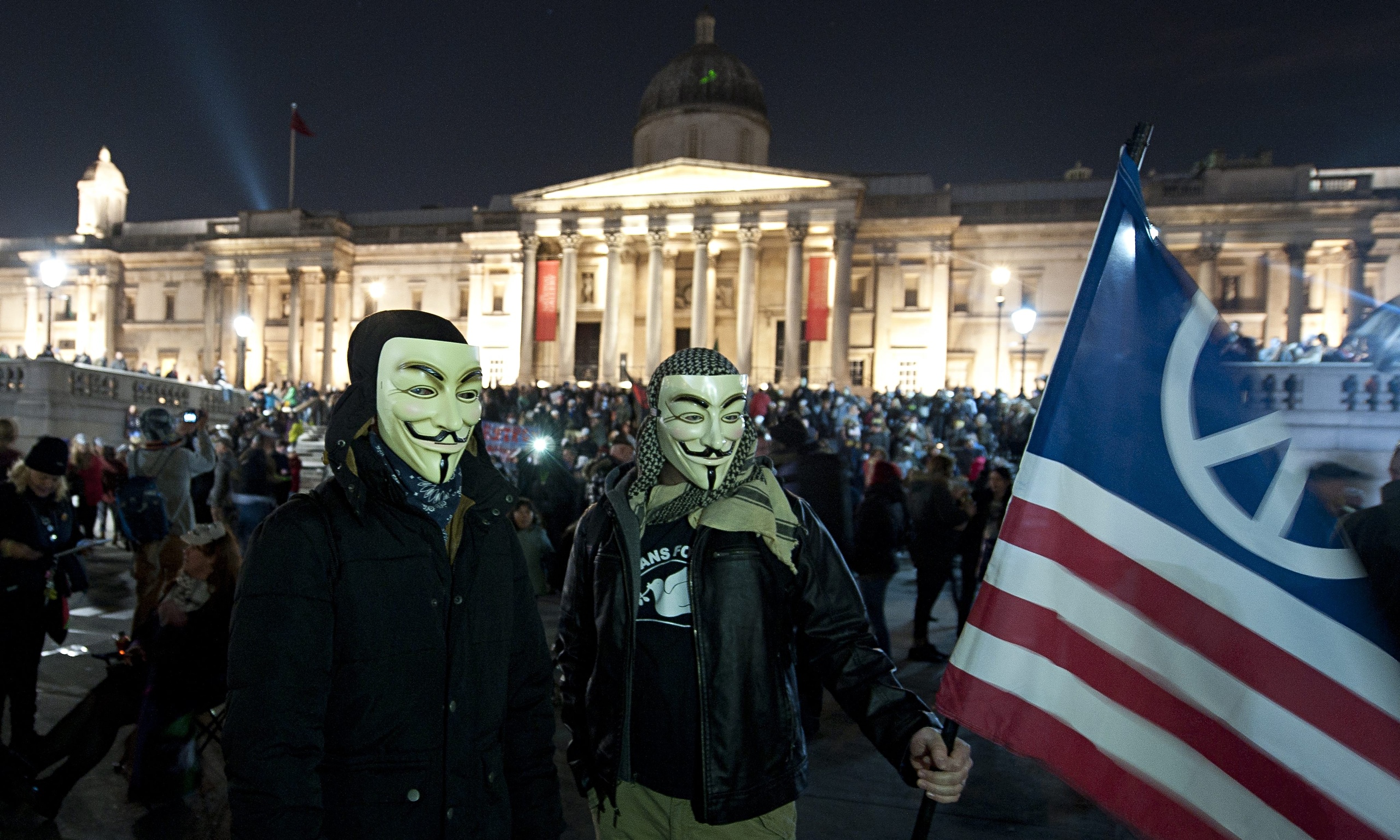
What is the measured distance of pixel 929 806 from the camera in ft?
6.54

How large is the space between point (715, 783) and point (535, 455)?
9346mm

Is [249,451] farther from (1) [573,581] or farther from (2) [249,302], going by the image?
(2) [249,302]

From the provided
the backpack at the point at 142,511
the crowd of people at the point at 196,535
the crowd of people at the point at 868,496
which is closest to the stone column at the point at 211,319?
the crowd of people at the point at 196,535

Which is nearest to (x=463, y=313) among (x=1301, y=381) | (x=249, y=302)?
(x=249, y=302)

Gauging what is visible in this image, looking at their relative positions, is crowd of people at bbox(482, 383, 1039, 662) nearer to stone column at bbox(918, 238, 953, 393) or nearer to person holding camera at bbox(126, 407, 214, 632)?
person holding camera at bbox(126, 407, 214, 632)

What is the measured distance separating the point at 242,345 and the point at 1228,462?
4291cm

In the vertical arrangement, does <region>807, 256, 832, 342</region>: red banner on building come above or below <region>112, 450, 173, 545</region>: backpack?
above

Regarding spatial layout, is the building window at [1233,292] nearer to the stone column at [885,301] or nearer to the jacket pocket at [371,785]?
the stone column at [885,301]

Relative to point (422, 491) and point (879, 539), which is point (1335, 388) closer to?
point (879, 539)

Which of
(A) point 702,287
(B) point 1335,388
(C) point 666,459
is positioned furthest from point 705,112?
(C) point 666,459

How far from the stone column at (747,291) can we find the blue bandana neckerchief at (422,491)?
36.0 metres

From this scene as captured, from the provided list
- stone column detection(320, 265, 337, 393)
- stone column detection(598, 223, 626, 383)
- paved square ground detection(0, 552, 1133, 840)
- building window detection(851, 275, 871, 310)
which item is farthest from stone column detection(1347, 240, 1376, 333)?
stone column detection(320, 265, 337, 393)

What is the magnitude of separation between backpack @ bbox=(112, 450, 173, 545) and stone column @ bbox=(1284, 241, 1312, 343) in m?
42.3

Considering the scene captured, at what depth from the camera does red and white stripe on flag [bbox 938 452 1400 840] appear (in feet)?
5.85
